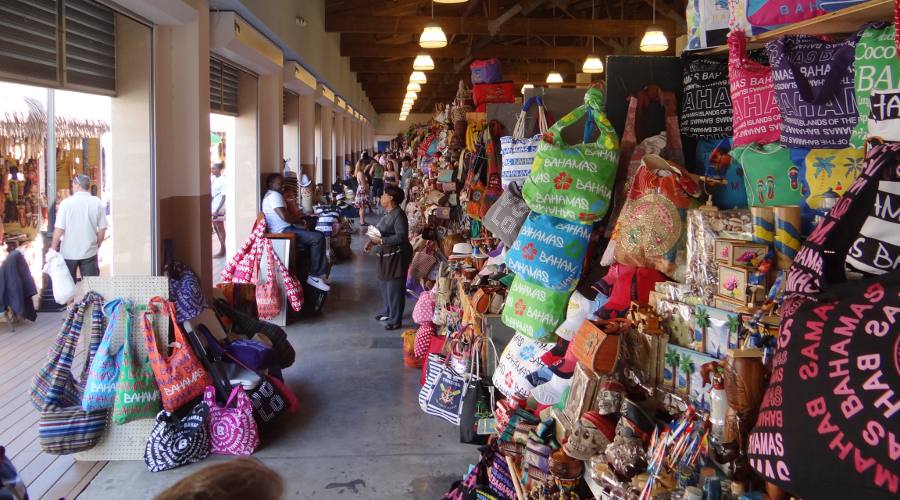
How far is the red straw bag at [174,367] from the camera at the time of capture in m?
4.11

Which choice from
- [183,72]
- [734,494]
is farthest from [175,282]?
[734,494]

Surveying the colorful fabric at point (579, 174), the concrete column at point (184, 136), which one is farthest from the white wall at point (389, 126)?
the colorful fabric at point (579, 174)

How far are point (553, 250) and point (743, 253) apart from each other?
125 centimetres

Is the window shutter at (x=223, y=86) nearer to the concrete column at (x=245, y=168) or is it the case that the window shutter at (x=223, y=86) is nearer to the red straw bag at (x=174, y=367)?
the concrete column at (x=245, y=168)

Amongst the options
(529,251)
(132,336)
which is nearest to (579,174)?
(529,251)

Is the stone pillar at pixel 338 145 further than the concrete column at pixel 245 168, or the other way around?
the stone pillar at pixel 338 145

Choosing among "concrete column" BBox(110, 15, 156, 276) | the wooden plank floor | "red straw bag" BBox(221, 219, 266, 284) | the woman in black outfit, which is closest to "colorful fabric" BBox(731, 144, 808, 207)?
the wooden plank floor

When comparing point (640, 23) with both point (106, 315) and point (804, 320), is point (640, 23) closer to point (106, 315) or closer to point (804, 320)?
point (106, 315)

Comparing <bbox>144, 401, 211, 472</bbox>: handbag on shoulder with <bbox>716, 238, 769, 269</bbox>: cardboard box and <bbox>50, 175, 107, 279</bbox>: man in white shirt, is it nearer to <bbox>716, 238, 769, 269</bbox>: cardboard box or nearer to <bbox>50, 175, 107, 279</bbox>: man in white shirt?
<bbox>50, 175, 107, 279</bbox>: man in white shirt

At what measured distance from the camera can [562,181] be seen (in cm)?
301

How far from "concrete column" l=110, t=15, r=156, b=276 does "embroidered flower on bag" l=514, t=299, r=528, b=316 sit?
295 cm

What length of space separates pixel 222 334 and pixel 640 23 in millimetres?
10437

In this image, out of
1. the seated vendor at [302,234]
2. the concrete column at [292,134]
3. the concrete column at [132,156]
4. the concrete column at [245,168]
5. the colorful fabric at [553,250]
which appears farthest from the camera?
the concrete column at [292,134]

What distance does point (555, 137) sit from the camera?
309cm
